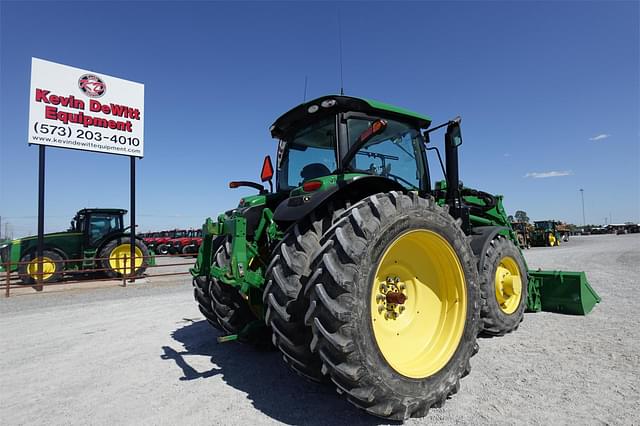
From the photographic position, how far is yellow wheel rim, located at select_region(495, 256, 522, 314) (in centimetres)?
464

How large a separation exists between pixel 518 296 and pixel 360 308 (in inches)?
141

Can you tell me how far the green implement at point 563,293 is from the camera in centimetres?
502

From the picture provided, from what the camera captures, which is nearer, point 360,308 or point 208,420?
point 360,308

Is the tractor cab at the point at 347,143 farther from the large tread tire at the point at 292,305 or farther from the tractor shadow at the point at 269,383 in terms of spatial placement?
the tractor shadow at the point at 269,383

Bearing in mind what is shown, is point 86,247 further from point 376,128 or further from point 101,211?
point 376,128

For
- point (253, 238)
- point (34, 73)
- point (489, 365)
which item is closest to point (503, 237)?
point (489, 365)

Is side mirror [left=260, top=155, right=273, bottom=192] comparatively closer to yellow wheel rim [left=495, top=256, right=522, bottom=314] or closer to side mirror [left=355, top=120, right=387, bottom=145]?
side mirror [left=355, top=120, right=387, bottom=145]

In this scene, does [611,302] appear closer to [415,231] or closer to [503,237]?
[503,237]

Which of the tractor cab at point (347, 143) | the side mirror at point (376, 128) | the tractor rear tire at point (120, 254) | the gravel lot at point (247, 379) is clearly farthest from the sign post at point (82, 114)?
the side mirror at point (376, 128)

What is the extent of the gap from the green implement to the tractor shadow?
3970mm

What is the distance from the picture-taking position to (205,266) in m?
3.52

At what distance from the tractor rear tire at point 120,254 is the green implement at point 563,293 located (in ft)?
35.7

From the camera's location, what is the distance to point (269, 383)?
304 cm

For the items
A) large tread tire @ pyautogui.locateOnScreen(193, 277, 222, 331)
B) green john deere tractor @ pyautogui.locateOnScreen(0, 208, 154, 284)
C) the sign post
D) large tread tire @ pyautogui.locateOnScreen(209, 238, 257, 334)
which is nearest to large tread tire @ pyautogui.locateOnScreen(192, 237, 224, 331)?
large tread tire @ pyautogui.locateOnScreen(193, 277, 222, 331)
